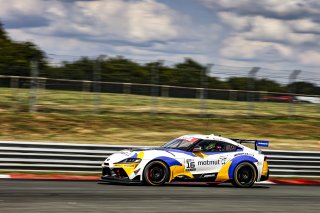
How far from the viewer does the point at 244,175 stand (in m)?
14.5

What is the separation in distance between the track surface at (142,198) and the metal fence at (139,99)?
8288 millimetres

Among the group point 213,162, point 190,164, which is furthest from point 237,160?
point 190,164

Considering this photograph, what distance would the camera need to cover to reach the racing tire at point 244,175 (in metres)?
14.4

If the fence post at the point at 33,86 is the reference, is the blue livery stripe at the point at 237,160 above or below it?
below

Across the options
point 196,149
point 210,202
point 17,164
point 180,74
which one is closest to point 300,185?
point 196,149

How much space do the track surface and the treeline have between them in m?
8.36

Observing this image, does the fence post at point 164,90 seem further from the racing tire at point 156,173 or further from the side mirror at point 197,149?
the racing tire at point 156,173

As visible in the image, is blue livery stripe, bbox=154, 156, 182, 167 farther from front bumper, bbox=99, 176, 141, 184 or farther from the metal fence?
the metal fence

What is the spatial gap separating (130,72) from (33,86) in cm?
346

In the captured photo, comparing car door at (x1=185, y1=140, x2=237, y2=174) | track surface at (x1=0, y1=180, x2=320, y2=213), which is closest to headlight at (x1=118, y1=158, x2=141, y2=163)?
track surface at (x1=0, y1=180, x2=320, y2=213)

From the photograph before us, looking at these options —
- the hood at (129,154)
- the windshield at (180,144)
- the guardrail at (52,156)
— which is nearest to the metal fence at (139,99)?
the guardrail at (52,156)

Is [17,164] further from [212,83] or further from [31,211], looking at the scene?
[212,83]

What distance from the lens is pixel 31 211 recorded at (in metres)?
8.89

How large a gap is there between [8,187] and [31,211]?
2.99 metres
